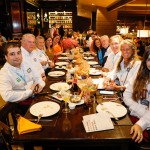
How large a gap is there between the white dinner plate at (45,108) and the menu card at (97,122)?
0.30 meters

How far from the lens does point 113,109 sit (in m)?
1.54

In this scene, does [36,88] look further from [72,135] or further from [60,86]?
[72,135]

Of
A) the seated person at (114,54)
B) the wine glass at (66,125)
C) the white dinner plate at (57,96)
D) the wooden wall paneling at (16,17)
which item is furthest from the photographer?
the wooden wall paneling at (16,17)

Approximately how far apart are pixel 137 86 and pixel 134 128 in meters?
0.55

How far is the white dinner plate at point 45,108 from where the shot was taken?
57.7 inches

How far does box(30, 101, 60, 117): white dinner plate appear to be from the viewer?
1466mm

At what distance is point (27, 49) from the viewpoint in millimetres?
2834

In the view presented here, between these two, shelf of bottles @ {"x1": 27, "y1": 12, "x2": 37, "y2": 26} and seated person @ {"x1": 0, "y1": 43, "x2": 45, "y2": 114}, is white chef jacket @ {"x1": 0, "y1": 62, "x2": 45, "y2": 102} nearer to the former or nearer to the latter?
seated person @ {"x1": 0, "y1": 43, "x2": 45, "y2": 114}

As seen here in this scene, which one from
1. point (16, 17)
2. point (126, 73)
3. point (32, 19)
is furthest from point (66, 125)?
point (32, 19)

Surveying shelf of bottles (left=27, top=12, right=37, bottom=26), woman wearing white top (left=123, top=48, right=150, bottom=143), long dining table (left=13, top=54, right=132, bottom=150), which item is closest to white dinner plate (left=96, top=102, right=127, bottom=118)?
long dining table (left=13, top=54, right=132, bottom=150)

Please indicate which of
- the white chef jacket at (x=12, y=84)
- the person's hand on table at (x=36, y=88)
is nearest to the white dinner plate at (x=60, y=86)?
the person's hand on table at (x=36, y=88)

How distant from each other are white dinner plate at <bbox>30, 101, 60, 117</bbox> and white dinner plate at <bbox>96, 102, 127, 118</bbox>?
0.39 meters

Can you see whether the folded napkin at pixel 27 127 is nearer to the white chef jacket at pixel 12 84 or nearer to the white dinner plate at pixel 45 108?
the white dinner plate at pixel 45 108

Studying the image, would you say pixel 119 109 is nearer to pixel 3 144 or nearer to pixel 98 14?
pixel 3 144
